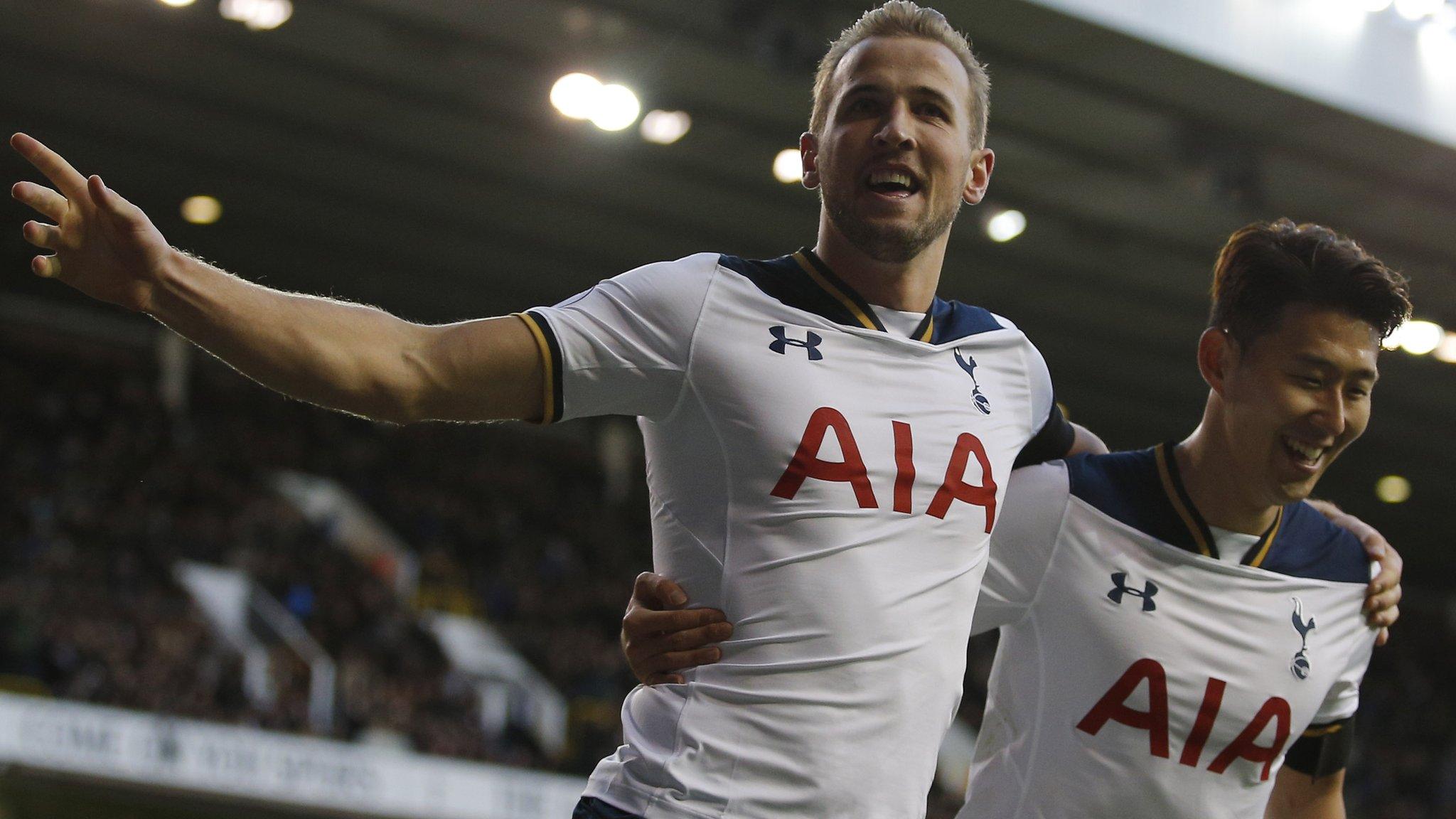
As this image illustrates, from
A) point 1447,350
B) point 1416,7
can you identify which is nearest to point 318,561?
point 1416,7

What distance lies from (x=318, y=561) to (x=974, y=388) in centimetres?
1504

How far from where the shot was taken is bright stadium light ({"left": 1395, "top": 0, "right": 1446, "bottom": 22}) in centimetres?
1098

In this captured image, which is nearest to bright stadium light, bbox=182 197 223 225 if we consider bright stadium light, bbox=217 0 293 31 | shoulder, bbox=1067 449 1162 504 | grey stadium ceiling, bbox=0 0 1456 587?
grey stadium ceiling, bbox=0 0 1456 587

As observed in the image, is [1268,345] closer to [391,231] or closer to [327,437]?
[391,231]

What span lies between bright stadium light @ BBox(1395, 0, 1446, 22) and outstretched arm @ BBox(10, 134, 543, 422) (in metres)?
10.5

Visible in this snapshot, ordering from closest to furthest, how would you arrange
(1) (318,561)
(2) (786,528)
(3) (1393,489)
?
(2) (786,528), (1) (318,561), (3) (1393,489)

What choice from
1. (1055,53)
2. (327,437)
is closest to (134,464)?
(327,437)

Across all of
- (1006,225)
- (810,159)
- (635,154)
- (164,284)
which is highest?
(635,154)

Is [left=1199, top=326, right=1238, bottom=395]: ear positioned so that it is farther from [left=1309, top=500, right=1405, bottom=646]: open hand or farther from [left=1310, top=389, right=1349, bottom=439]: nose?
[left=1309, top=500, right=1405, bottom=646]: open hand

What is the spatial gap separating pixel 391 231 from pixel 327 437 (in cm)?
510

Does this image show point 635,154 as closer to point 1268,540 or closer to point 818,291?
point 1268,540

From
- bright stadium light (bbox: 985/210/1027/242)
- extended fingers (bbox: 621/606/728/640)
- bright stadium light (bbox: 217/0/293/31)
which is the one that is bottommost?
extended fingers (bbox: 621/606/728/640)

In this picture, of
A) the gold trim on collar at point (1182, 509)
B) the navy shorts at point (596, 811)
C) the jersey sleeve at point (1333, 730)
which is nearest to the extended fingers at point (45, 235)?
the navy shorts at point (596, 811)

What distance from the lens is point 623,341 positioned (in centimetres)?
247
